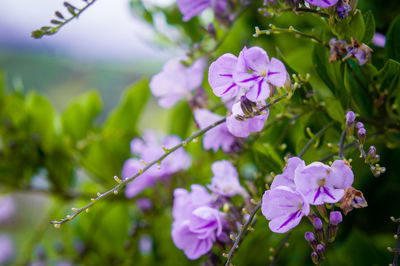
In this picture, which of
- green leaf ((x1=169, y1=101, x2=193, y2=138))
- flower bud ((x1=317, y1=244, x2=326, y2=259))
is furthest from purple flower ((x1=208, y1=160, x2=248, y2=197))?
green leaf ((x1=169, y1=101, x2=193, y2=138))

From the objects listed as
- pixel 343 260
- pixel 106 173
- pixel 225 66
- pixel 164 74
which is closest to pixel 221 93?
pixel 225 66

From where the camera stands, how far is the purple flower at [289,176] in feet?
0.85

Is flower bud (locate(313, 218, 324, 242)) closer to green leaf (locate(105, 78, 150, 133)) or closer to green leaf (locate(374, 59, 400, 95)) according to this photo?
green leaf (locate(374, 59, 400, 95))

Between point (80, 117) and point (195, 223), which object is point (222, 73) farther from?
point (80, 117)

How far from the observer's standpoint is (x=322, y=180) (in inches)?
9.7

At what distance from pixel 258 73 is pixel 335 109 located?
0.25 feet

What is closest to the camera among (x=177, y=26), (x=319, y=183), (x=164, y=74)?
(x=319, y=183)

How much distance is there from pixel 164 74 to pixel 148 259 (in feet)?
0.97

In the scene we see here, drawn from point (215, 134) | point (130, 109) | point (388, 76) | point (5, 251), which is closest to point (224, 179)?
point (215, 134)

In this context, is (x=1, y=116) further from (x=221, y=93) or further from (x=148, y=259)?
(x=221, y=93)

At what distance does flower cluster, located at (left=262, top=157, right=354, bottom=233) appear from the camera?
25cm

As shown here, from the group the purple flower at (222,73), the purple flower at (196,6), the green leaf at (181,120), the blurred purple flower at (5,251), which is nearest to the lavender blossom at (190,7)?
the purple flower at (196,6)

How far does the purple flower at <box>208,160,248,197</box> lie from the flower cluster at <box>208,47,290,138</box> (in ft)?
0.22

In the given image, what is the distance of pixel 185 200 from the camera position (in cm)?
35
